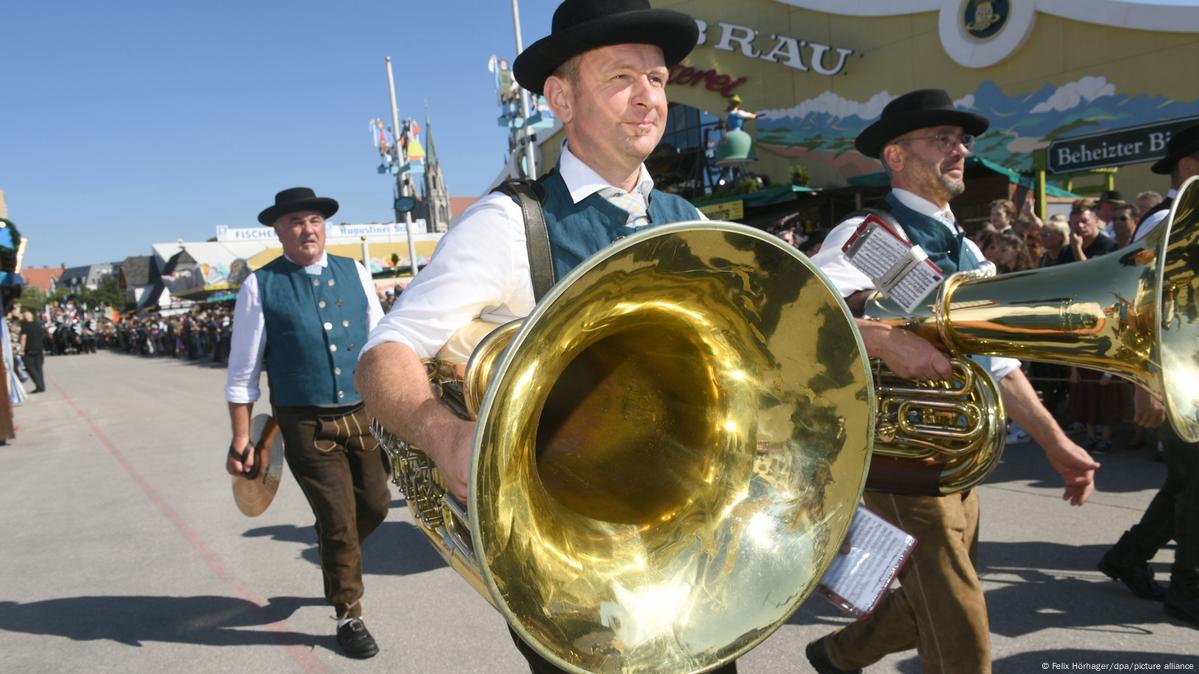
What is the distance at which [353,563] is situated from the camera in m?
3.44

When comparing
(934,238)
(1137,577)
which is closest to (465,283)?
(934,238)

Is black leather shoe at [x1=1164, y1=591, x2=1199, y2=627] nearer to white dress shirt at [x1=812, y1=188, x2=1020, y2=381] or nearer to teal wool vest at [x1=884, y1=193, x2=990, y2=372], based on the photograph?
white dress shirt at [x1=812, y1=188, x2=1020, y2=381]

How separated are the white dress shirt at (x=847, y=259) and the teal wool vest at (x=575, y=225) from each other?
0.90 metres

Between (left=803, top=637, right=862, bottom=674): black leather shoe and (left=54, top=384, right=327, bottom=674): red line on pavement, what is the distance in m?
1.95

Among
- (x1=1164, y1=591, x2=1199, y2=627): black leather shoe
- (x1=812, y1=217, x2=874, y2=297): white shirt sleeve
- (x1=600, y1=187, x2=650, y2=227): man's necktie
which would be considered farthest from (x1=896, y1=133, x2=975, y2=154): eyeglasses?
(x1=1164, y1=591, x2=1199, y2=627): black leather shoe

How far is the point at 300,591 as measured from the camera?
13.6ft

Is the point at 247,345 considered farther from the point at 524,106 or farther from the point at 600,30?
the point at 524,106

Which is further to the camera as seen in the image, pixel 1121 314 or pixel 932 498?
pixel 932 498

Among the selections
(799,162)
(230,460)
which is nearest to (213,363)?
(799,162)

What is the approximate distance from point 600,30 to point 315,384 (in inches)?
94.7

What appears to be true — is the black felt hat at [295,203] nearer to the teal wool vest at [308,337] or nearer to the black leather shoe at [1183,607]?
the teal wool vest at [308,337]

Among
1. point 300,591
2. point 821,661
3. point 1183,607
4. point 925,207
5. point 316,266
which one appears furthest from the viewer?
point 300,591

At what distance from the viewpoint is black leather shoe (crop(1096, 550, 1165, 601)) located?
3.38 m

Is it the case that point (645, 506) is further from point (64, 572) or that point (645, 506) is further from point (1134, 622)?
point (64, 572)
